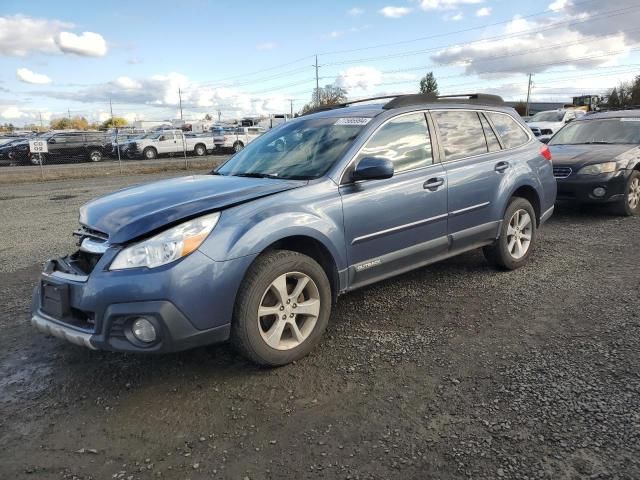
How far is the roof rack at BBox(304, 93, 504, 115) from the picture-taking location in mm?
4430

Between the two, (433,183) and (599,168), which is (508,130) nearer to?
(433,183)

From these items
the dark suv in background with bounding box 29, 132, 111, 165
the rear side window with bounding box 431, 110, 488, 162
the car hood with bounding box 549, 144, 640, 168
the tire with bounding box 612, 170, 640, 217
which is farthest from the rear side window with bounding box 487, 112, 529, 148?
the dark suv in background with bounding box 29, 132, 111, 165

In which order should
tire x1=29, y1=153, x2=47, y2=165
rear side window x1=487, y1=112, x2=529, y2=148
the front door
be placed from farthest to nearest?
tire x1=29, y1=153, x2=47, y2=165 < rear side window x1=487, y1=112, x2=529, y2=148 < the front door

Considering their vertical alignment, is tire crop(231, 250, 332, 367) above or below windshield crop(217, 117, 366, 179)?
below

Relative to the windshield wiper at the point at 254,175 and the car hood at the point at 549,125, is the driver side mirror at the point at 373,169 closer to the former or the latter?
the windshield wiper at the point at 254,175

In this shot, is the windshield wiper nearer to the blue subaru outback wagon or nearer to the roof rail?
the blue subaru outback wagon

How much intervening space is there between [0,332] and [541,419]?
402 cm

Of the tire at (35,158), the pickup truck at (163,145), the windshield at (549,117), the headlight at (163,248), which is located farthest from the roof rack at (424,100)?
the tire at (35,158)

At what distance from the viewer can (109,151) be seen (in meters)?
28.4

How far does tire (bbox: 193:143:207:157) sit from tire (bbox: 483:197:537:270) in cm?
2743

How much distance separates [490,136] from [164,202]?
3298 mm

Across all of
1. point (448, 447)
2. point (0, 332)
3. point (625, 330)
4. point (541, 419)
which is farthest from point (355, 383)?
point (0, 332)

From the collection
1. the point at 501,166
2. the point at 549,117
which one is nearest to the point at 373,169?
the point at 501,166

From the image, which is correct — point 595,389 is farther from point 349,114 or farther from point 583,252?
point 583,252
